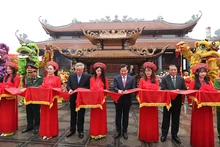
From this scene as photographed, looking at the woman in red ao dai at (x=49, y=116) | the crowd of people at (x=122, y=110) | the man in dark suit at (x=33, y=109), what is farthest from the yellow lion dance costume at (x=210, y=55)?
the man in dark suit at (x=33, y=109)

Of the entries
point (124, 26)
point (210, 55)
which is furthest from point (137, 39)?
point (210, 55)

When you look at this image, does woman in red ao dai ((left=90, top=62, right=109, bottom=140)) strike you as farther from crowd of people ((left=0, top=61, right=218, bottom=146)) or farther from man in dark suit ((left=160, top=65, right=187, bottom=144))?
man in dark suit ((left=160, top=65, right=187, bottom=144))

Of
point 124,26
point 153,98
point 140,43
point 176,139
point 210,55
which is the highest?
point 124,26

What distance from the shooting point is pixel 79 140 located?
132 inches

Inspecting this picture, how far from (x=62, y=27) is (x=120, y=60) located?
1255cm

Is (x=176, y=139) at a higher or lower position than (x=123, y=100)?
lower

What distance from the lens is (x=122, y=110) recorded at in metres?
3.54

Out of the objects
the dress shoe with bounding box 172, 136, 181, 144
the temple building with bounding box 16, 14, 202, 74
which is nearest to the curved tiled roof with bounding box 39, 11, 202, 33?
the temple building with bounding box 16, 14, 202, 74

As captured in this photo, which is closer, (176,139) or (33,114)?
(176,139)

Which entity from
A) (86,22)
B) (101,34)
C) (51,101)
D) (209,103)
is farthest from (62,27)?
(209,103)

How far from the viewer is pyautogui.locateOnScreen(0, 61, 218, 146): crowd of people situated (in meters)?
3.07

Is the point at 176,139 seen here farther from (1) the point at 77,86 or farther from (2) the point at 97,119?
(1) the point at 77,86

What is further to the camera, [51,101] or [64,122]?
[64,122]

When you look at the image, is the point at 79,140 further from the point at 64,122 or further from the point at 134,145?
the point at 64,122
